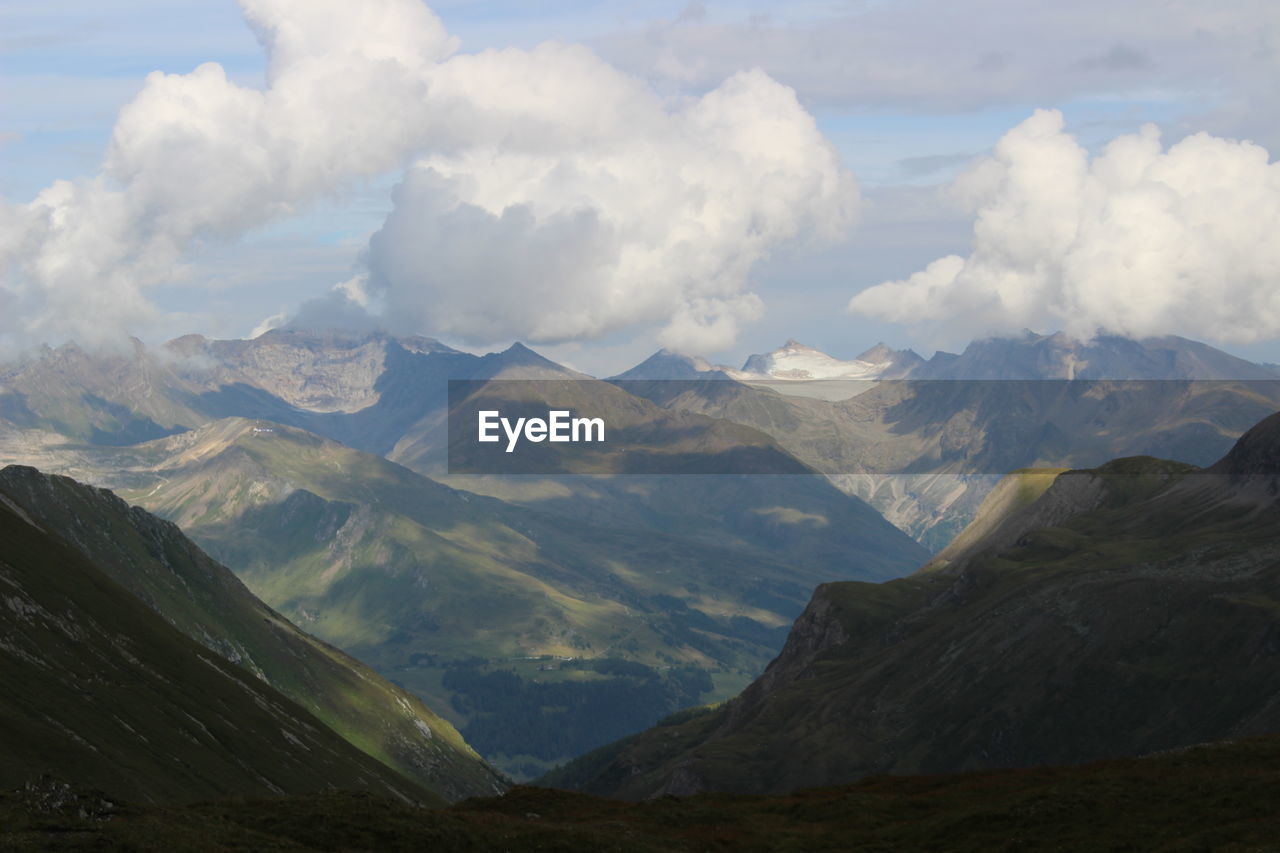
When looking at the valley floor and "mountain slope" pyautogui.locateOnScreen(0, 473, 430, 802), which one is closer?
the valley floor

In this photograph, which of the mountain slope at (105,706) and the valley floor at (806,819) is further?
the mountain slope at (105,706)

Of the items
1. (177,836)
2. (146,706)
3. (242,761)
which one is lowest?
(242,761)

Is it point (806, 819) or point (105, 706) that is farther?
point (105, 706)

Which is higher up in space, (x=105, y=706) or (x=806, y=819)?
(x=105, y=706)

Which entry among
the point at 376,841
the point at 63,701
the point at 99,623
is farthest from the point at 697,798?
the point at 99,623

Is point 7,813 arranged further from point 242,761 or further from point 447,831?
point 242,761
